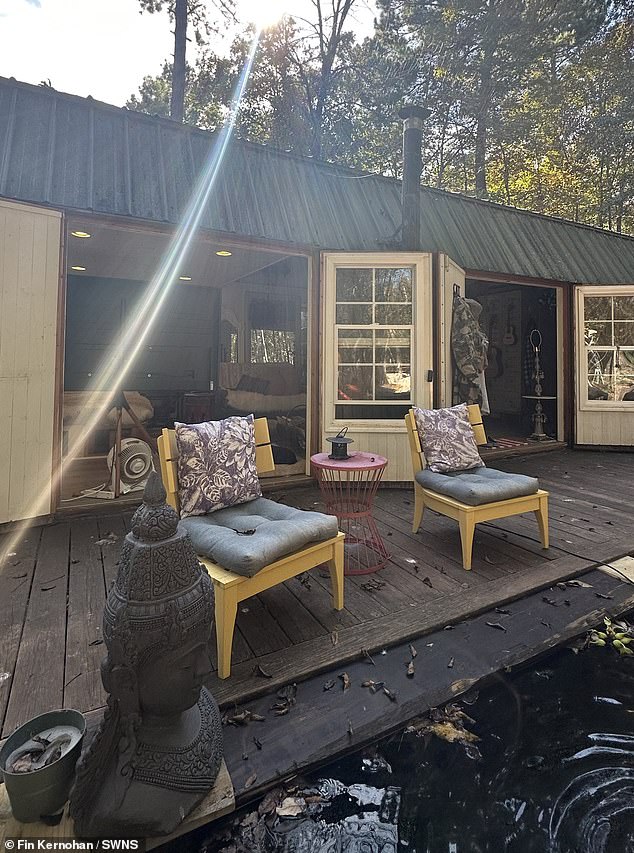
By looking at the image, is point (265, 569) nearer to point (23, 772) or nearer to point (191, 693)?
point (191, 693)

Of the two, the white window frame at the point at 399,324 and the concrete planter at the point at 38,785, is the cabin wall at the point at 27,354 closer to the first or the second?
the white window frame at the point at 399,324

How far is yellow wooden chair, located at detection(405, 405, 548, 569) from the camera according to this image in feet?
9.45

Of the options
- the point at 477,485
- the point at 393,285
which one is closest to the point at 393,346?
the point at 393,285

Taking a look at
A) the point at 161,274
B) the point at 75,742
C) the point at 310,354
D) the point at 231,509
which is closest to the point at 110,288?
the point at 161,274

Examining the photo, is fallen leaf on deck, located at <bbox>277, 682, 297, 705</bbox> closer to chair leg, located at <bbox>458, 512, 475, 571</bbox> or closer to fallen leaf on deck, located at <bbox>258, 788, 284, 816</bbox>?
fallen leaf on deck, located at <bbox>258, 788, 284, 816</bbox>

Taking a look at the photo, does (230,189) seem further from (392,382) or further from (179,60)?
(179,60)

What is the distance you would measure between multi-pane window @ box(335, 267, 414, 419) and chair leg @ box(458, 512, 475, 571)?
228 centimetres

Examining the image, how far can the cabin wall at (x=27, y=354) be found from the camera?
3471mm

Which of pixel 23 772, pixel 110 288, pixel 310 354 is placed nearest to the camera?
pixel 23 772

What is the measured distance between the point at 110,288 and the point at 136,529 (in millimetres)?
7928

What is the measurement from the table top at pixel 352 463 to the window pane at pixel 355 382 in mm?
1914

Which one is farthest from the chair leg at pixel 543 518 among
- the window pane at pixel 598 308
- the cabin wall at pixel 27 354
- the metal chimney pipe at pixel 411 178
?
the window pane at pixel 598 308

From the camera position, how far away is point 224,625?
187 centimetres

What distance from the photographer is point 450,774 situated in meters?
Answer: 1.51
